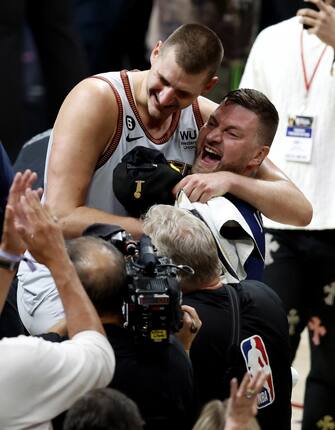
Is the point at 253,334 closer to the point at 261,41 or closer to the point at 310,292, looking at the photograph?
the point at 310,292

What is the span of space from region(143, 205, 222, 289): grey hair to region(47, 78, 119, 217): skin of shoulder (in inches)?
15.8

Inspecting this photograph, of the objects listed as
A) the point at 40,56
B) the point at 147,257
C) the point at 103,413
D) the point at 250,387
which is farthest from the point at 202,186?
the point at 40,56

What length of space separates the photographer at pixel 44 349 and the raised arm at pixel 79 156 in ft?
2.43

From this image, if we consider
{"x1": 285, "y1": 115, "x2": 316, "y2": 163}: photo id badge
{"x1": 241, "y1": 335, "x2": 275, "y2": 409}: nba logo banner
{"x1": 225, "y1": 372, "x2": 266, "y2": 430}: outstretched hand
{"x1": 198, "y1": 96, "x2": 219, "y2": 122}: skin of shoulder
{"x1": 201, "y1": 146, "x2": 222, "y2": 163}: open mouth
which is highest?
{"x1": 198, "y1": 96, "x2": 219, "y2": 122}: skin of shoulder

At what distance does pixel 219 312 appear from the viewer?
3.69 meters

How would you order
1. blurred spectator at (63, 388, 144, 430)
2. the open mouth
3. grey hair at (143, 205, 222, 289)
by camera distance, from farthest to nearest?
1. the open mouth
2. grey hair at (143, 205, 222, 289)
3. blurred spectator at (63, 388, 144, 430)

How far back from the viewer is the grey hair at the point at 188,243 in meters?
3.64

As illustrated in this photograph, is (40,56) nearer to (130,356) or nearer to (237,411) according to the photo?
(130,356)

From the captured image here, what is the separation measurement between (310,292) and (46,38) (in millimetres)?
2807

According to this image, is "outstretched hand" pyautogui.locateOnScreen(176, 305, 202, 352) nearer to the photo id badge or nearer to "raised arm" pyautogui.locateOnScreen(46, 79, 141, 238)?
"raised arm" pyautogui.locateOnScreen(46, 79, 141, 238)

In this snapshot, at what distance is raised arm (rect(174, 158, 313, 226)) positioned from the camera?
405cm

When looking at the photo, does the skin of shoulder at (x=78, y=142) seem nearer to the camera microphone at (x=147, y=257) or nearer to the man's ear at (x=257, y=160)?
the man's ear at (x=257, y=160)

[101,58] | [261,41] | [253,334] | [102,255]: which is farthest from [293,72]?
[101,58]

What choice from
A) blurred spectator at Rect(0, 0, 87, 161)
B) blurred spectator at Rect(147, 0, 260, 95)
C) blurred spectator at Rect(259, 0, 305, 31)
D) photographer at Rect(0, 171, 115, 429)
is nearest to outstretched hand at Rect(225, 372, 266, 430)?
photographer at Rect(0, 171, 115, 429)
